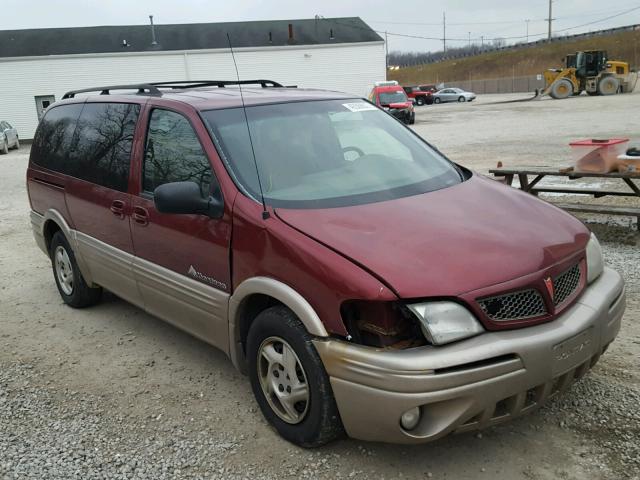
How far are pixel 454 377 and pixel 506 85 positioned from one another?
76.5 m

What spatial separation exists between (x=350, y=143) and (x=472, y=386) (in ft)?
6.47

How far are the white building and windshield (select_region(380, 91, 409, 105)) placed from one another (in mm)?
9297

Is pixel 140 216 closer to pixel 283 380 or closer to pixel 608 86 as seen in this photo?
pixel 283 380

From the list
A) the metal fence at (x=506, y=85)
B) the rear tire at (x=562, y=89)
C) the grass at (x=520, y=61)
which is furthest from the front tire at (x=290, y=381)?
the grass at (x=520, y=61)

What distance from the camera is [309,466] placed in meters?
2.96

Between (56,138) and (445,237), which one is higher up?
(56,138)

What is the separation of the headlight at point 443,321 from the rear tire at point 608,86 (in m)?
43.7

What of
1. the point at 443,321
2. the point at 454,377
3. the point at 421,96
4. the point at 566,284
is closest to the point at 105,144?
the point at 443,321

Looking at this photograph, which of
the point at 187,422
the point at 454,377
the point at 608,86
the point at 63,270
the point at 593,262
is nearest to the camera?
the point at 454,377

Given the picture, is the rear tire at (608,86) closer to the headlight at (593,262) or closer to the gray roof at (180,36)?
the gray roof at (180,36)

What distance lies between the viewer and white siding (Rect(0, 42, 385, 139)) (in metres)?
37.2

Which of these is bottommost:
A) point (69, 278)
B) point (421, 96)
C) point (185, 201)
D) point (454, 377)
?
point (421, 96)

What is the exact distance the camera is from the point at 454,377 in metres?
2.49

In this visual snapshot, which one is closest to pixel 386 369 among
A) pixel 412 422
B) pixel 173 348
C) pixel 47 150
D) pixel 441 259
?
pixel 412 422
